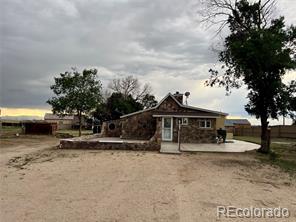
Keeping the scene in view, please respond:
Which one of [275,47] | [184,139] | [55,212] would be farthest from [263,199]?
[184,139]

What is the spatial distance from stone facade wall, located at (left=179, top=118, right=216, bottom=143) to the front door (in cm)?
98

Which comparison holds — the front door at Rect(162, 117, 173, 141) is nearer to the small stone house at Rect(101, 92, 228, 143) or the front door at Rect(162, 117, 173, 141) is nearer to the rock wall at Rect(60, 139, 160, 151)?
the small stone house at Rect(101, 92, 228, 143)

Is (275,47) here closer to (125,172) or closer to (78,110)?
(125,172)

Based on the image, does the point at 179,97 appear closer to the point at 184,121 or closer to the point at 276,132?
the point at 184,121

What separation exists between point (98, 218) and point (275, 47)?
1323 cm

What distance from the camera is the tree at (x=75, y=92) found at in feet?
115

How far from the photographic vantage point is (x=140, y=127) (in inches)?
1020

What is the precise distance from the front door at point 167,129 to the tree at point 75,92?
46.4 ft

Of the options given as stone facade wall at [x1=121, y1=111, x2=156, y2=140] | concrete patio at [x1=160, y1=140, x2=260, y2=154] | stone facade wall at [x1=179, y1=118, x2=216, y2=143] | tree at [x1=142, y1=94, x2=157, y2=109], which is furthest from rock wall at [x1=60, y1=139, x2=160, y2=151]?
tree at [x1=142, y1=94, x2=157, y2=109]

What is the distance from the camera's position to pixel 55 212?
601cm

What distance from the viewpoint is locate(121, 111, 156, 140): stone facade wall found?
25766mm

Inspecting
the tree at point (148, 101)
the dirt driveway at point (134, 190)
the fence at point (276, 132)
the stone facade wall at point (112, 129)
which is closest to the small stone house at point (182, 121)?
the stone facade wall at point (112, 129)

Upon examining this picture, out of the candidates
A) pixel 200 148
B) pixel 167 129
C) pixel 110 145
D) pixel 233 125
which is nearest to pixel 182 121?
pixel 167 129

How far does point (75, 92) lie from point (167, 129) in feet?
50.8
